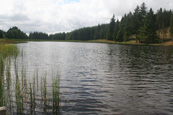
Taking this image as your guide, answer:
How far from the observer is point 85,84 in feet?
42.4

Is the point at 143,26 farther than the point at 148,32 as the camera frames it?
Yes

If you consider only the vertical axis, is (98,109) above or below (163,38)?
below

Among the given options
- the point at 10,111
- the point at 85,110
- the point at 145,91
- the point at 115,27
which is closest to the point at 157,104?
the point at 145,91

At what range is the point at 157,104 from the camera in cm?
902

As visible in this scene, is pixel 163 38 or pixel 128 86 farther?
pixel 163 38

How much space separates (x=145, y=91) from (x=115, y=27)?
4622 inches

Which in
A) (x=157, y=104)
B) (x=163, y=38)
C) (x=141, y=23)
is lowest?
(x=157, y=104)

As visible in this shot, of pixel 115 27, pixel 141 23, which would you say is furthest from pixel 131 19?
pixel 115 27

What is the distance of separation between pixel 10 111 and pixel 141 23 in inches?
4128

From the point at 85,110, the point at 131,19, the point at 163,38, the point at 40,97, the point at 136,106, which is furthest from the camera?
the point at 131,19

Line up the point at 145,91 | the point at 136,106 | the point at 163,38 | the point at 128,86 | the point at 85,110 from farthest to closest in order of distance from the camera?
the point at 163,38, the point at 128,86, the point at 145,91, the point at 136,106, the point at 85,110

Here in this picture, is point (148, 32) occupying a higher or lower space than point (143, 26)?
lower

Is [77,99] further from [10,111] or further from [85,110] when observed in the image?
[10,111]

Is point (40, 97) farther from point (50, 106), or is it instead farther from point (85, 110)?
point (85, 110)
